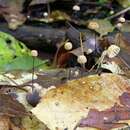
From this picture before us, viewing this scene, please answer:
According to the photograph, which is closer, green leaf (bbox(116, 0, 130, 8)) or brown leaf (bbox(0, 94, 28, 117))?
brown leaf (bbox(0, 94, 28, 117))

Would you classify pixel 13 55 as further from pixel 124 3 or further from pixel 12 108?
pixel 124 3

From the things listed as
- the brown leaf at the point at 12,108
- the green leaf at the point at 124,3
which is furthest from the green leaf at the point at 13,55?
the green leaf at the point at 124,3

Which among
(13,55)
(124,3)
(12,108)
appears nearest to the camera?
(12,108)

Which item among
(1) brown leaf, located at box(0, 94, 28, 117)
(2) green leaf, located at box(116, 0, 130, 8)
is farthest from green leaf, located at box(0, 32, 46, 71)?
(2) green leaf, located at box(116, 0, 130, 8)

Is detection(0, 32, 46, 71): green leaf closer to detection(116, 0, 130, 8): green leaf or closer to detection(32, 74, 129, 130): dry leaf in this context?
detection(32, 74, 129, 130): dry leaf

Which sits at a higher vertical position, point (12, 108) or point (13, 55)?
point (12, 108)

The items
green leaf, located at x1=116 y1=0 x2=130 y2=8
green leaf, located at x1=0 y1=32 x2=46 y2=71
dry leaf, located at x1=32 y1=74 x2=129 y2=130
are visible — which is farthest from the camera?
green leaf, located at x1=116 y1=0 x2=130 y2=8

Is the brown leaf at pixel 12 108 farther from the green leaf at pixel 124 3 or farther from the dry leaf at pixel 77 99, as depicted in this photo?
the green leaf at pixel 124 3

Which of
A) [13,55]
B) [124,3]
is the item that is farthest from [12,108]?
[124,3]

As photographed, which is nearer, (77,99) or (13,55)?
(77,99)

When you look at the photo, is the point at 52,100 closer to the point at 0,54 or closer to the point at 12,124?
the point at 12,124

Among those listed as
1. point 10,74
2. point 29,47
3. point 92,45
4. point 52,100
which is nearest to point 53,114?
point 52,100
